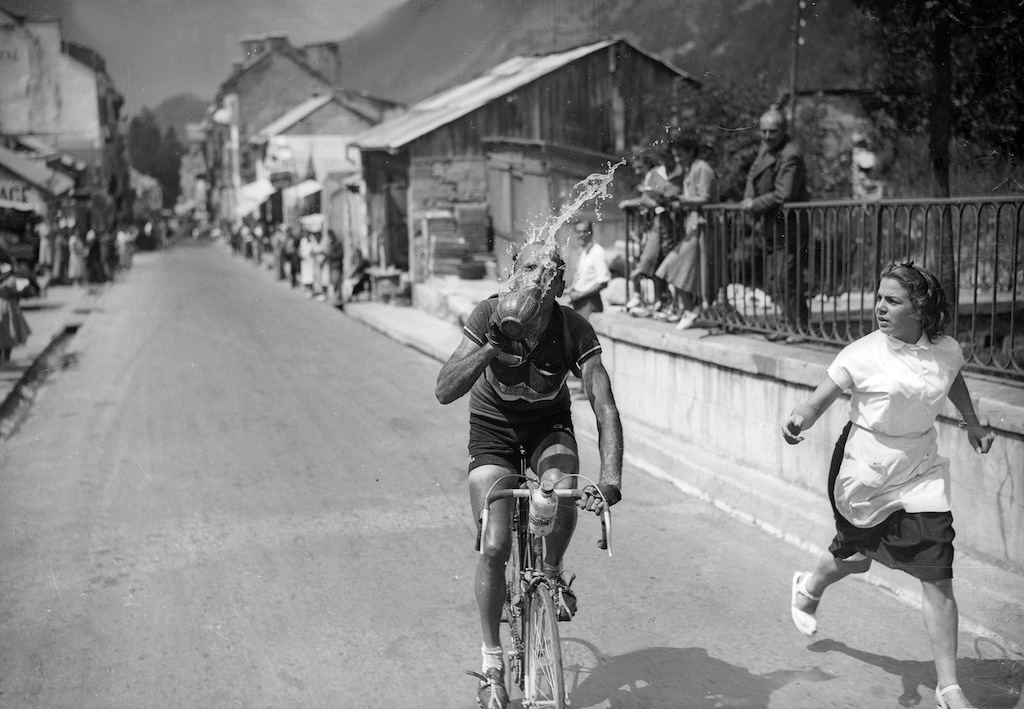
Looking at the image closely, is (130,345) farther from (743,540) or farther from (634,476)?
(743,540)

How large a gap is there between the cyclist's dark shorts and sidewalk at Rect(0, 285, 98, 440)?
7575 millimetres

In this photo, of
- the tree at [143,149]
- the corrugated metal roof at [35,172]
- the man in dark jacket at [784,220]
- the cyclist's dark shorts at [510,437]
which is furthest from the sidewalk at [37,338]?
the tree at [143,149]

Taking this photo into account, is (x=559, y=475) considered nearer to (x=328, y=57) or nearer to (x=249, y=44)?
(x=249, y=44)

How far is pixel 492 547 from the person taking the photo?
12.2 feet

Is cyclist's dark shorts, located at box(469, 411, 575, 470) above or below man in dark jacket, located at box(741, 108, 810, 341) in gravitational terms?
below

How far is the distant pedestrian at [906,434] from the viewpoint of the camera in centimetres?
382

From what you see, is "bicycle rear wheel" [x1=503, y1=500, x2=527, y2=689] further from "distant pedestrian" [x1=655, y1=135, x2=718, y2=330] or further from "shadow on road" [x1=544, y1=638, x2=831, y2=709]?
"distant pedestrian" [x1=655, y1=135, x2=718, y2=330]

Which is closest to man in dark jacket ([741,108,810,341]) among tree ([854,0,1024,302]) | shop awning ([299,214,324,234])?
tree ([854,0,1024,302])

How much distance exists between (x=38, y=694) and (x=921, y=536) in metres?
3.49

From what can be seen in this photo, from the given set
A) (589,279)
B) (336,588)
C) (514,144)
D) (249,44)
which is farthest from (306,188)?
(336,588)

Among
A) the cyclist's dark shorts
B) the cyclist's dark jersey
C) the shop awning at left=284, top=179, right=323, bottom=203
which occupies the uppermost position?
the shop awning at left=284, top=179, right=323, bottom=203

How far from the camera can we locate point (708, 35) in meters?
19.6

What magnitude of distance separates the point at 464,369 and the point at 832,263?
446cm

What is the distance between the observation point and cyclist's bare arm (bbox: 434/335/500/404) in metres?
3.63
